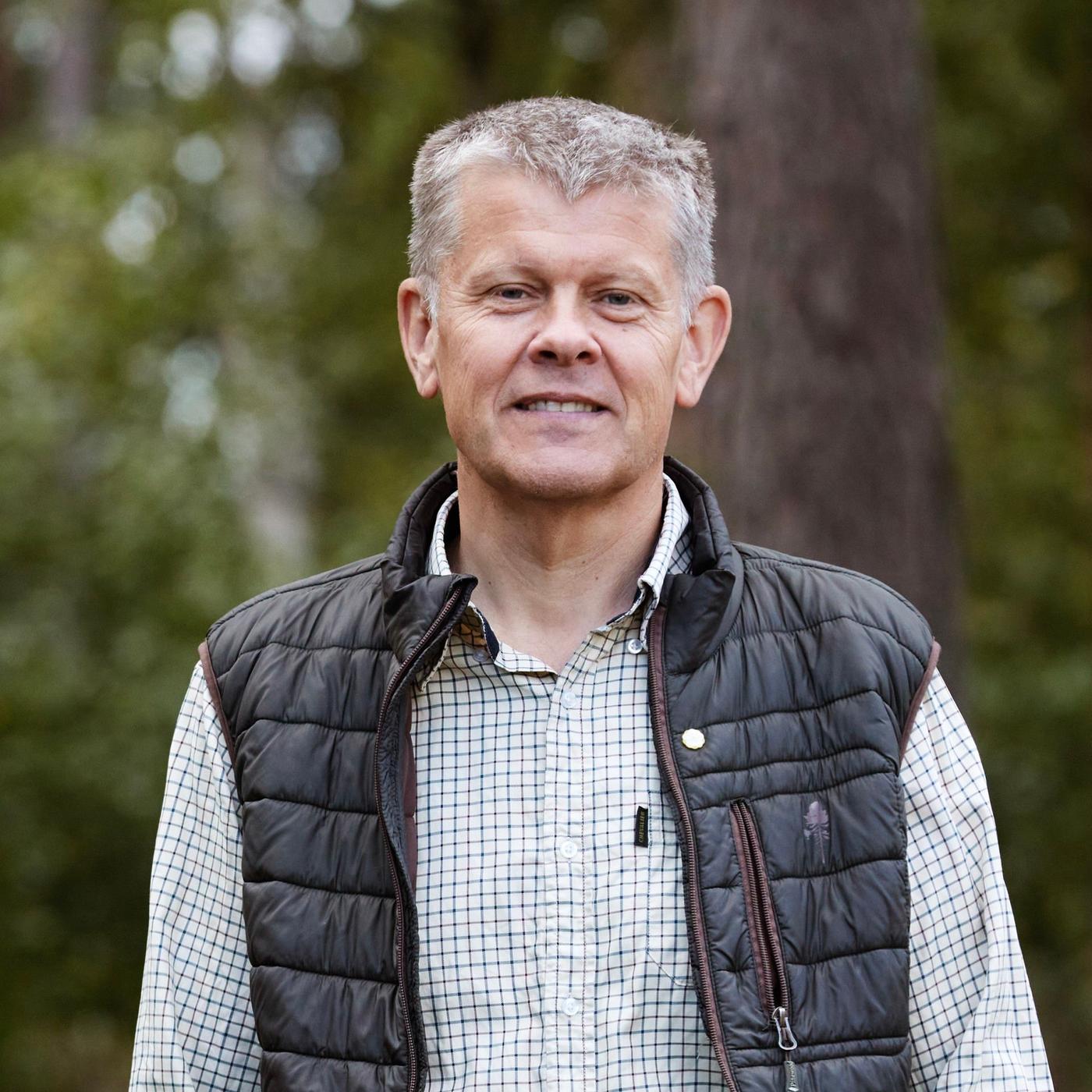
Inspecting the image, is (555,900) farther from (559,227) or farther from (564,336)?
(559,227)

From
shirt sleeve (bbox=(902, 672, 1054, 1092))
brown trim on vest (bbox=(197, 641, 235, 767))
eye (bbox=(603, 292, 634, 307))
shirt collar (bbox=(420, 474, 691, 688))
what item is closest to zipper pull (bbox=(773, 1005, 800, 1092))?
shirt sleeve (bbox=(902, 672, 1054, 1092))

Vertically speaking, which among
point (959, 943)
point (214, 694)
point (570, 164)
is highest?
point (570, 164)

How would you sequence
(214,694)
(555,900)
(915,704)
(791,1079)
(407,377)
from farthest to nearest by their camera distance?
(407,377)
(214,694)
(915,704)
(555,900)
(791,1079)

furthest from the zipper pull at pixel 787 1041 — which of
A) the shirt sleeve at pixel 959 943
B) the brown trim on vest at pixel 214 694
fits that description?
the brown trim on vest at pixel 214 694

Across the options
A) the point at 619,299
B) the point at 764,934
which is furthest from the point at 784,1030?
the point at 619,299

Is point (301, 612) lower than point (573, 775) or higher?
higher

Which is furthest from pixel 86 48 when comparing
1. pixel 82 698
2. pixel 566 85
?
pixel 82 698

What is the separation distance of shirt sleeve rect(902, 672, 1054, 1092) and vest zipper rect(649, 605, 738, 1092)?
0.36 meters

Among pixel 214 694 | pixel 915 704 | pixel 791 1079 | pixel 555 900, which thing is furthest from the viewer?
pixel 214 694

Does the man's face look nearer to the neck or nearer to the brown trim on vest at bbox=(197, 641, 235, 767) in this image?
the neck

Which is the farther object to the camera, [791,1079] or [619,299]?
[619,299]

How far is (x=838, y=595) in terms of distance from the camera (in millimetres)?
2453

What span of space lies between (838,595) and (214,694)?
0.99 m

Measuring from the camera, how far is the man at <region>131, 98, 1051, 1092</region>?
221 centimetres
